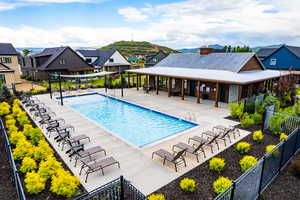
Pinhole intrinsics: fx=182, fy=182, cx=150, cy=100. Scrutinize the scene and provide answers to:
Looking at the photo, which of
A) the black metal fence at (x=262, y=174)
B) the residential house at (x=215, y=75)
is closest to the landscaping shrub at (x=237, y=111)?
the residential house at (x=215, y=75)

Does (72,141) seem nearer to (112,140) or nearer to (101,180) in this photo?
(112,140)

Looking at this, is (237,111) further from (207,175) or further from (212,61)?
(212,61)

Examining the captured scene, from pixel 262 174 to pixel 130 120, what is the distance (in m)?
9.90

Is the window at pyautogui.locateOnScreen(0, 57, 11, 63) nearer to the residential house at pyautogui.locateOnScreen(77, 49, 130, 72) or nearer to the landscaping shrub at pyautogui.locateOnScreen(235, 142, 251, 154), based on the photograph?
the residential house at pyautogui.locateOnScreen(77, 49, 130, 72)

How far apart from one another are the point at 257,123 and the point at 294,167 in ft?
17.5

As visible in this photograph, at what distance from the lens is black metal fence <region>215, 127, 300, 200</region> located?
4267 mm

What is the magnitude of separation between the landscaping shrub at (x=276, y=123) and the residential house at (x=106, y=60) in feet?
112

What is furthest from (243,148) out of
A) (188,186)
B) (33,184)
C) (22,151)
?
(22,151)

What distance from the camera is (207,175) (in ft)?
20.9

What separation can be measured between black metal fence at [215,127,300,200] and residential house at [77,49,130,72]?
3609cm

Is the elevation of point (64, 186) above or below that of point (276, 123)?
below

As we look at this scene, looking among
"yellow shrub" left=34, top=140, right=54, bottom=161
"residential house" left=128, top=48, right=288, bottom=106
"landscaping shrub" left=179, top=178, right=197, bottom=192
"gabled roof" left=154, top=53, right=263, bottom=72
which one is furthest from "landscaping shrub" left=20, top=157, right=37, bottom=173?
"gabled roof" left=154, top=53, right=263, bottom=72

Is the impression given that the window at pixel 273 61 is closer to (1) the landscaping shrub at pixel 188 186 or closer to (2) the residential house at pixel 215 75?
(2) the residential house at pixel 215 75

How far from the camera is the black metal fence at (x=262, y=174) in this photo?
14.0ft
